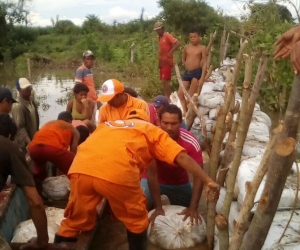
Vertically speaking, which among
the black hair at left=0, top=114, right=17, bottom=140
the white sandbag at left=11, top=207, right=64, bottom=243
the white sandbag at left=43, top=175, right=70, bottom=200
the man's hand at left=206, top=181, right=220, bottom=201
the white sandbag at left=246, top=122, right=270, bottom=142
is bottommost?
the white sandbag at left=43, top=175, right=70, bottom=200

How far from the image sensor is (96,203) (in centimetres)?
250

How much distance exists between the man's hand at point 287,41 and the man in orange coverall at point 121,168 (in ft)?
3.35

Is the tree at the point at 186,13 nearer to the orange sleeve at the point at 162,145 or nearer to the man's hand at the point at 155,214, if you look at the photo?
the man's hand at the point at 155,214

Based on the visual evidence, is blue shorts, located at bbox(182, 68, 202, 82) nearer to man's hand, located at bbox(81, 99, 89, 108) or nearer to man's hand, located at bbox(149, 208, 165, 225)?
man's hand, located at bbox(81, 99, 89, 108)

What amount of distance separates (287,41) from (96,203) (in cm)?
149

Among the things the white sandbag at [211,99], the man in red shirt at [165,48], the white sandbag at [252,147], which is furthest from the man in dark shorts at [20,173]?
the man in red shirt at [165,48]

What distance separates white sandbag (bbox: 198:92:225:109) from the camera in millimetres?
6238

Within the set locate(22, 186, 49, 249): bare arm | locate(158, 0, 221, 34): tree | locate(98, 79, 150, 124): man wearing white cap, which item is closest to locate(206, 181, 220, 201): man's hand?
locate(22, 186, 49, 249): bare arm

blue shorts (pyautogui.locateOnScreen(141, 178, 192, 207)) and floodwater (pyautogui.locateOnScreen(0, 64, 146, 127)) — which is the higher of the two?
blue shorts (pyautogui.locateOnScreen(141, 178, 192, 207))

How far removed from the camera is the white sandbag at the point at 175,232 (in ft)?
9.89

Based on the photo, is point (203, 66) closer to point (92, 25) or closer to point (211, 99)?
point (211, 99)

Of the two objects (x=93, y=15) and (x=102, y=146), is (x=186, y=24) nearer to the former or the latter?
(x=93, y=15)

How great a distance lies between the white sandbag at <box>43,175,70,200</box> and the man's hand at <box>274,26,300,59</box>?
2869 mm

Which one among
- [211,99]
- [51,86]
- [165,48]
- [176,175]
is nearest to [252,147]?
[176,175]
